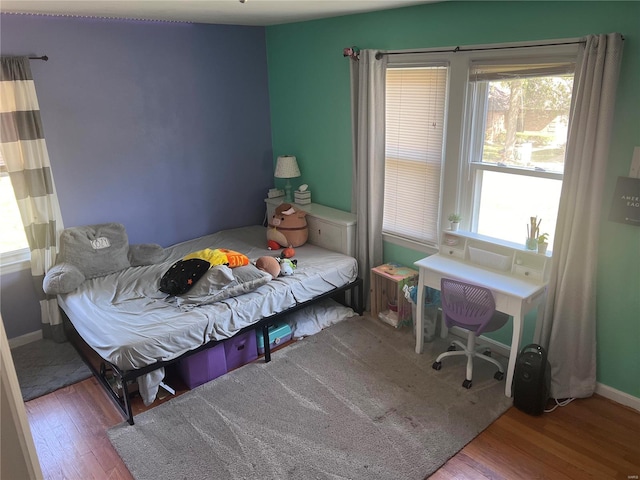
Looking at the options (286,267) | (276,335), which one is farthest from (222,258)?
(276,335)

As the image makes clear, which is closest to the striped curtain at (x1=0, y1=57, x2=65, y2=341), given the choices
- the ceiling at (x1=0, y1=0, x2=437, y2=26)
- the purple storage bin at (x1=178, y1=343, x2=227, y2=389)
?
the ceiling at (x1=0, y1=0, x2=437, y2=26)

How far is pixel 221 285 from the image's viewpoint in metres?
3.29

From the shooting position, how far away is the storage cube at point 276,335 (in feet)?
11.5

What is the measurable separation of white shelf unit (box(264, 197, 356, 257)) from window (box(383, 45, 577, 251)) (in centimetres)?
35

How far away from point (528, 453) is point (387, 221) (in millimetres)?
2042

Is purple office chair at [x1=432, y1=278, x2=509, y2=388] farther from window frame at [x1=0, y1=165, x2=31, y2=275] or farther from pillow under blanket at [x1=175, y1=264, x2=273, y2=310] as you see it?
window frame at [x1=0, y1=165, x2=31, y2=275]

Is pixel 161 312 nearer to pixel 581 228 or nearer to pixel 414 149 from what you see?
pixel 414 149

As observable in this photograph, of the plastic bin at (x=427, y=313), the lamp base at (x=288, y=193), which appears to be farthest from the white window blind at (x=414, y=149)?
the lamp base at (x=288, y=193)

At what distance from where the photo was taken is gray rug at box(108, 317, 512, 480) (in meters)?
2.52

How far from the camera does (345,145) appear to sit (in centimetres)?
414

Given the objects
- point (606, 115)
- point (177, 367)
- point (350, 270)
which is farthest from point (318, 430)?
point (606, 115)

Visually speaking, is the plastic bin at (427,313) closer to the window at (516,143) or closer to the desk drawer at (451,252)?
the desk drawer at (451,252)

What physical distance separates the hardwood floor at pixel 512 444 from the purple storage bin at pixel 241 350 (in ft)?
2.21

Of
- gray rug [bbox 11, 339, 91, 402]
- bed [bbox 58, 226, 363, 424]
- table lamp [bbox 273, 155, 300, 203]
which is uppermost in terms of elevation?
table lamp [bbox 273, 155, 300, 203]
